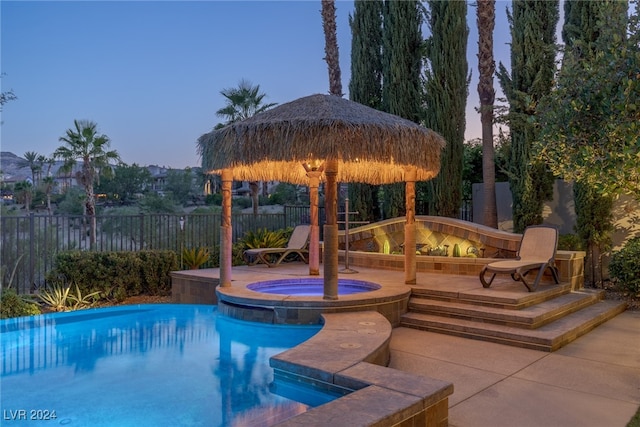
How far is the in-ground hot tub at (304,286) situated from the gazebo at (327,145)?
2.82 feet

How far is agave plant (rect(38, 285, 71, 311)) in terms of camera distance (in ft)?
27.0

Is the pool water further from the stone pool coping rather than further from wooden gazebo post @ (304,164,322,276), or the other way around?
wooden gazebo post @ (304,164,322,276)

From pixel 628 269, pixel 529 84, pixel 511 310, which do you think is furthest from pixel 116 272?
pixel 529 84

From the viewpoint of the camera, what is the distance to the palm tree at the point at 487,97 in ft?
36.8

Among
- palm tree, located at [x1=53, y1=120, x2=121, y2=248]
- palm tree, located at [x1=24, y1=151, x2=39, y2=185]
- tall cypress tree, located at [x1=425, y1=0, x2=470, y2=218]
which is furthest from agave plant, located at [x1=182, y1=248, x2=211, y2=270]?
palm tree, located at [x1=24, y1=151, x2=39, y2=185]

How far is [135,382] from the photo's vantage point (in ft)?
14.2

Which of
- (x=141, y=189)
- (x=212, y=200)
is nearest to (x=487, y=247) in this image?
(x=212, y=200)

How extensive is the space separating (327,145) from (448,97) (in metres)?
7.55

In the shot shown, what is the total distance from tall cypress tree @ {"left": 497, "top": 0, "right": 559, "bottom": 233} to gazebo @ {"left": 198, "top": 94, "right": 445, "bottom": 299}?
3.94m

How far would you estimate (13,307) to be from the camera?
7.45m

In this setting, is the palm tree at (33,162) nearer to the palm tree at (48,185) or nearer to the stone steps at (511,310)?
the palm tree at (48,185)

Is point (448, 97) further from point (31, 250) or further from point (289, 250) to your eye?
point (31, 250)

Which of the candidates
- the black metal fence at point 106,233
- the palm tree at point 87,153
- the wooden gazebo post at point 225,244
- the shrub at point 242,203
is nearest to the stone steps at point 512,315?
the wooden gazebo post at point 225,244

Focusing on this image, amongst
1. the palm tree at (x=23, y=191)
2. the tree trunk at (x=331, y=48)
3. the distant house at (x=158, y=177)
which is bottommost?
the palm tree at (x=23, y=191)
